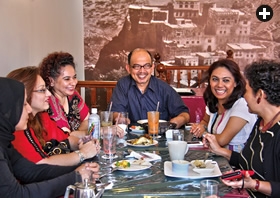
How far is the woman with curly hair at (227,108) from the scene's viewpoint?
2277 millimetres

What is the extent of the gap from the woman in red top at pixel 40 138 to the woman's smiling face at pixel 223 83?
43.2 inches

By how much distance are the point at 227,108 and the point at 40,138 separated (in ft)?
4.32

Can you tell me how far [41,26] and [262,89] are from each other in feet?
9.74

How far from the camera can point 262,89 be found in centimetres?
168

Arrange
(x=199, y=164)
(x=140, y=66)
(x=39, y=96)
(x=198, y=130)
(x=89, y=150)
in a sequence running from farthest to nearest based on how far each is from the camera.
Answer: (x=140, y=66)
(x=198, y=130)
(x=39, y=96)
(x=89, y=150)
(x=199, y=164)

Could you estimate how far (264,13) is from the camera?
6613 millimetres

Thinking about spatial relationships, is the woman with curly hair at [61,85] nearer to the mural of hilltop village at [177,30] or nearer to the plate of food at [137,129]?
the plate of food at [137,129]

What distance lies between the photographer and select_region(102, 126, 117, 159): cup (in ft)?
5.82

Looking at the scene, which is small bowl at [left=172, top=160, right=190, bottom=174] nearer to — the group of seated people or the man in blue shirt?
the group of seated people

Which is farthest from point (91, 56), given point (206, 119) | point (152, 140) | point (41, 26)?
point (152, 140)

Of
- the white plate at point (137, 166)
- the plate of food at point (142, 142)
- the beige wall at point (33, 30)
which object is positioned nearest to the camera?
the white plate at point (137, 166)

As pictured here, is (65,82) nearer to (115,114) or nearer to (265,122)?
(115,114)

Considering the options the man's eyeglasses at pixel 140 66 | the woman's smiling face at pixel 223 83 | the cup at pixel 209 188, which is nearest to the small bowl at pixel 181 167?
the cup at pixel 209 188

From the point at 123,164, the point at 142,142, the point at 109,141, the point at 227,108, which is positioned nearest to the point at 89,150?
the point at 109,141
